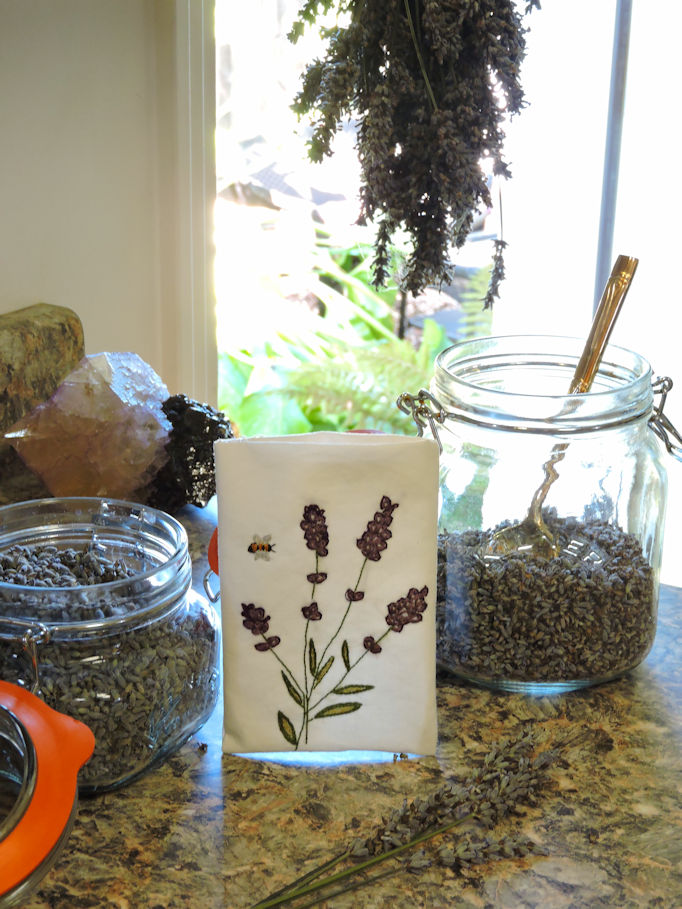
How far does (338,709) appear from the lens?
614 millimetres

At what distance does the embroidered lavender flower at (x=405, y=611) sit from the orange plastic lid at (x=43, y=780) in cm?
21

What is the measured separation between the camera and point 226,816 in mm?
570

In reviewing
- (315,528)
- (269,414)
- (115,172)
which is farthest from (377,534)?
(269,414)

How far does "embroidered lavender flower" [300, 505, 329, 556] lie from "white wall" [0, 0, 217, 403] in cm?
48

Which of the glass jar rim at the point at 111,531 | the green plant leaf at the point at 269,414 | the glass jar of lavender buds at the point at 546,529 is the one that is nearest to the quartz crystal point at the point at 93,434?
the glass jar rim at the point at 111,531

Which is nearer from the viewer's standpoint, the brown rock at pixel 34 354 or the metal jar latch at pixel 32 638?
the metal jar latch at pixel 32 638

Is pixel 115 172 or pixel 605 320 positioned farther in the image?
pixel 115 172

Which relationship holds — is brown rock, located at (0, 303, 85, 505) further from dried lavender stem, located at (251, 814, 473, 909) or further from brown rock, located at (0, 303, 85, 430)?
dried lavender stem, located at (251, 814, 473, 909)

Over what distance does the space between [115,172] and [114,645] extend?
25.3 inches

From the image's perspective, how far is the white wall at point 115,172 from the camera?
2.91ft

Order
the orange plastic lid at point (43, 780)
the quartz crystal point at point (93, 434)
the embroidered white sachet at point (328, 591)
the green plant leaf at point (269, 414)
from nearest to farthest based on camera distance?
the orange plastic lid at point (43, 780), the embroidered white sachet at point (328, 591), the quartz crystal point at point (93, 434), the green plant leaf at point (269, 414)

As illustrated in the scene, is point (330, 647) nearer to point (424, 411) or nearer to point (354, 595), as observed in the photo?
point (354, 595)

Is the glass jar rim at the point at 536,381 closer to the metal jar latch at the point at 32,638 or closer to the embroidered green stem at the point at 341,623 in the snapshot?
the embroidered green stem at the point at 341,623

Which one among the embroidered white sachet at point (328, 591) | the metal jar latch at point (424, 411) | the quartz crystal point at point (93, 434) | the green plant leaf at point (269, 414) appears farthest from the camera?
the green plant leaf at point (269, 414)
